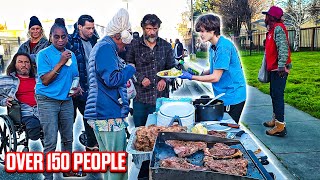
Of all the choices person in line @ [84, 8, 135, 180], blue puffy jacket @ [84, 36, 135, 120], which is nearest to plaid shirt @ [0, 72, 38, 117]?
person in line @ [84, 8, 135, 180]

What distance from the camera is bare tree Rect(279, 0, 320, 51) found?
106 feet

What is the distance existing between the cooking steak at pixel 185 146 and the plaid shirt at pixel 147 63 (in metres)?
1.91

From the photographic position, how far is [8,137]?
5.32 metres

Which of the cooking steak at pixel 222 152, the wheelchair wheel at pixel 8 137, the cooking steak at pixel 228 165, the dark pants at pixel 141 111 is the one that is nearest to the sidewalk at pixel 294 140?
the dark pants at pixel 141 111

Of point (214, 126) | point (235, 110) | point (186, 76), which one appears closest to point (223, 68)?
point (186, 76)

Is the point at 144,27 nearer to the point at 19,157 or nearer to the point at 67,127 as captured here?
the point at 67,127

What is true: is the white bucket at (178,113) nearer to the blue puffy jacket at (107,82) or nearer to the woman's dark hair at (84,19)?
the blue puffy jacket at (107,82)

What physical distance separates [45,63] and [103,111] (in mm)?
1248

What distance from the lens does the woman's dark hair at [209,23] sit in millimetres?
3701

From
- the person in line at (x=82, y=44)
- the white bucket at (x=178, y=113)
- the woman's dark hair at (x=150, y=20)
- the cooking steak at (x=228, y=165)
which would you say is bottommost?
the cooking steak at (x=228, y=165)

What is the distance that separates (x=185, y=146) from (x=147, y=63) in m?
2.11

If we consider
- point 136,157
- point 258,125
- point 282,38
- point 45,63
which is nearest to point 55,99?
point 45,63

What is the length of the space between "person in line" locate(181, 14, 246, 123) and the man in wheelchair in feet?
8.02

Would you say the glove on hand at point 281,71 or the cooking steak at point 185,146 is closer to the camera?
the cooking steak at point 185,146
